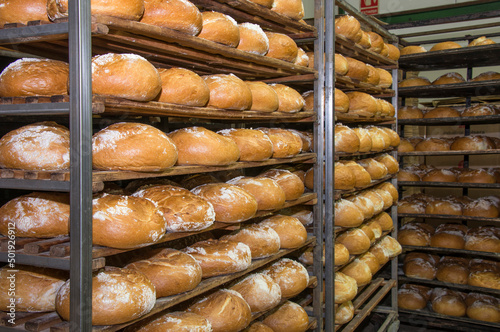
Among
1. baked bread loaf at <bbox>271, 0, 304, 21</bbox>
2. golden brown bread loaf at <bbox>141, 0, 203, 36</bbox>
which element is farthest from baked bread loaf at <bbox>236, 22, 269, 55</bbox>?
golden brown bread loaf at <bbox>141, 0, 203, 36</bbox>

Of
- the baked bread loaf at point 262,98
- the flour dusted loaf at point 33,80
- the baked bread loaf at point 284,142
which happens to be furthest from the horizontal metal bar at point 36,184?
the baked bread loaf at point 284,142

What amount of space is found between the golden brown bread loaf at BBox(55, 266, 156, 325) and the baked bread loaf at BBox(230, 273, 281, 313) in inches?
33.6

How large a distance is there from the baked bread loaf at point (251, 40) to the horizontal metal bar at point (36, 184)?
4.39ft

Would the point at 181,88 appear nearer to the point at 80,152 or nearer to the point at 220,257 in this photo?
the point at 80,152

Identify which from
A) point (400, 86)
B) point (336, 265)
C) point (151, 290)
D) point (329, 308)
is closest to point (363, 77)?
point (400, 86)

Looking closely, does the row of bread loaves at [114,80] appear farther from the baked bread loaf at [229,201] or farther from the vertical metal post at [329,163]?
the vertical metal post at [329,163]

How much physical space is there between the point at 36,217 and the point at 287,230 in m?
1.53

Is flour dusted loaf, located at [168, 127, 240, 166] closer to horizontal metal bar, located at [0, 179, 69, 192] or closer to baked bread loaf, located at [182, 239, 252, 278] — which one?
baked bread loaf, located at [182, 239, 252, 278]

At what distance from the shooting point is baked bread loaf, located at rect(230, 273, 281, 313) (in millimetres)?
2510

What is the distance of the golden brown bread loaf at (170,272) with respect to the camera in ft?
6.22

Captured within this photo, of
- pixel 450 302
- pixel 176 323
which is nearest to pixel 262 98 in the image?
pixel 176 323

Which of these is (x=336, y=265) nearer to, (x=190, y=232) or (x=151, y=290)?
(x=190, y=232)

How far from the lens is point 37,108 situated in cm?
153

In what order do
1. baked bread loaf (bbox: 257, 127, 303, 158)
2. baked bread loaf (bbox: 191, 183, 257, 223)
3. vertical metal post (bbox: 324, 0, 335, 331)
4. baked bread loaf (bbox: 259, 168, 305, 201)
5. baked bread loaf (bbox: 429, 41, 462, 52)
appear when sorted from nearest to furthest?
baked bread loaf (bbox: 191, 183, 257, 223)
baked bread loaf (bbox: 257, 127, 303, 158)
baked bread loaf (bbox: 259, 168, 305, 201)
vertical metal post (bbox: 324, 0, 335, 331)
baked bread loaf (bbox: 429, 41, 462, 52)
